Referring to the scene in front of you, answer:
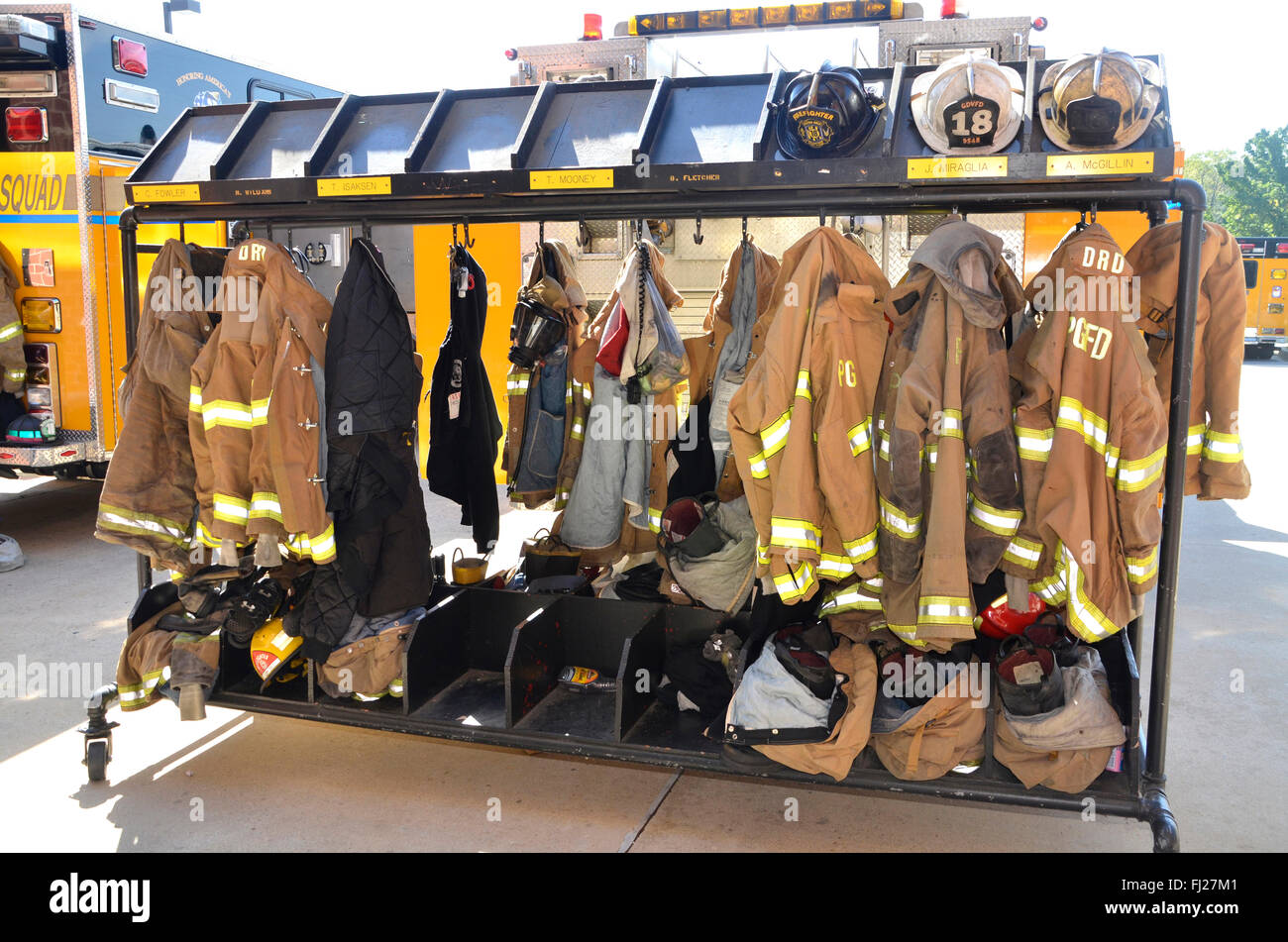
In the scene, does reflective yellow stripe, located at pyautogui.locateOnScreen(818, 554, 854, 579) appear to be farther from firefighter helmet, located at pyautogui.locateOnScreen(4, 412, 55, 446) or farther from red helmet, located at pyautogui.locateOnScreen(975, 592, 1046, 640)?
firefighter helmet, located at pyautogui.locateOnScreen(4, 412, 55, 446)

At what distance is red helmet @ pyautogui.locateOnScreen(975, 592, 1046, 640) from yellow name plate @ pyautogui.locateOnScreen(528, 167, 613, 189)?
215cm

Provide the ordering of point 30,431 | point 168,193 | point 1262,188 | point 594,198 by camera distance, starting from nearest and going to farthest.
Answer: point 594,198
point 168,193
point 30,431
point 1262,188

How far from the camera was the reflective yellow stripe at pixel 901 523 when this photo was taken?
10.9 feet

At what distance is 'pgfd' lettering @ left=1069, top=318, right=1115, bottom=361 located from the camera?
319 centimetres

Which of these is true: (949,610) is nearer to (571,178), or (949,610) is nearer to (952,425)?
(952,425)

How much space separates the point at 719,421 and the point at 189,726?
113 inches

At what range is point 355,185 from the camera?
12.9ft

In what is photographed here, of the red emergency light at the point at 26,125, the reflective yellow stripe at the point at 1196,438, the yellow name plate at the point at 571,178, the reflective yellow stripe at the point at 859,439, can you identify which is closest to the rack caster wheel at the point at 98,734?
the yellow name plate at the point at 571,178

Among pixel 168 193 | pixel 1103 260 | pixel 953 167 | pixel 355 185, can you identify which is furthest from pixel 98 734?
pixel 1103 260

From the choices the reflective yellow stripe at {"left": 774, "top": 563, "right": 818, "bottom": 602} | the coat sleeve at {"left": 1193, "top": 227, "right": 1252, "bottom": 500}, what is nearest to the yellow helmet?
the reflective yellow stripe at {"left": 774, "top": 563, "right": 818, "bottom": 602}

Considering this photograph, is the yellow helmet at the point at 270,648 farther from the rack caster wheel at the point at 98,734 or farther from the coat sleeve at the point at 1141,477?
the coat sleeve at the point at 1141,477

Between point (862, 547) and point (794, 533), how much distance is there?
0.82 feet

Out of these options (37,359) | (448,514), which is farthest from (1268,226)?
(37,359)

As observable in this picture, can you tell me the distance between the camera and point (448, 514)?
28.5 ft
